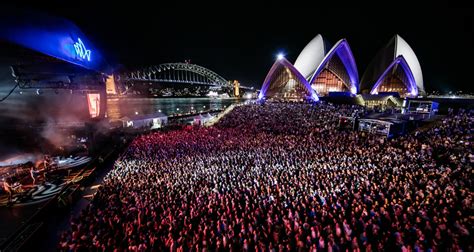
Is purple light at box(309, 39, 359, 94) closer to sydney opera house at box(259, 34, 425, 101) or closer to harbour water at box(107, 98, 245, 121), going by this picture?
sydney opera house at box(259, 34, 425, 101)

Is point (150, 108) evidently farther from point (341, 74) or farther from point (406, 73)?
point (406, 73)

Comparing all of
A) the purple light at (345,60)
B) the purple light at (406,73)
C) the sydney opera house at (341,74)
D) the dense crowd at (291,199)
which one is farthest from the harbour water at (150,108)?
the purple light at (406,73)

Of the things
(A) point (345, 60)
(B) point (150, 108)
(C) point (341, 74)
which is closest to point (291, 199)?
(A) point (345, 60)

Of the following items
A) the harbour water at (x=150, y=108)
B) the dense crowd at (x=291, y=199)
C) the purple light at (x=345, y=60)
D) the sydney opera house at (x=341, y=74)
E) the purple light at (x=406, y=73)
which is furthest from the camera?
the harbour water at (x=150, y=108)

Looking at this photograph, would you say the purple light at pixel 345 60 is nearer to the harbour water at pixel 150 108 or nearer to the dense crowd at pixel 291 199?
the dense crowd at pixel 291 199

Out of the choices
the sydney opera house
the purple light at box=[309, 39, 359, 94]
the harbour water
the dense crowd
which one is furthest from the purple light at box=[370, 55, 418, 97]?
the harbour water

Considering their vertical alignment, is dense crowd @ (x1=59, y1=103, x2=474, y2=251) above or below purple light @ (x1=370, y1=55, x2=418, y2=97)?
below
